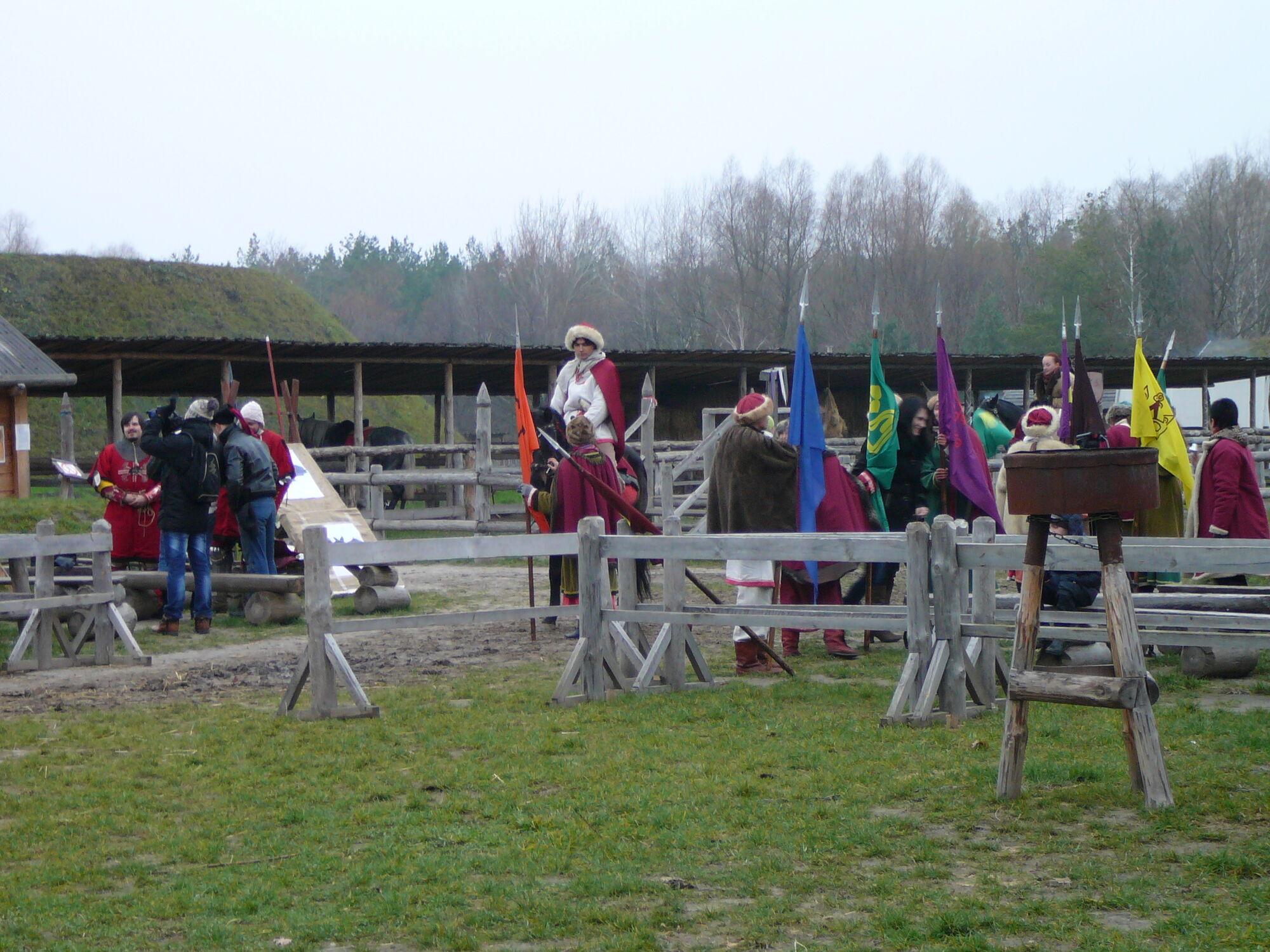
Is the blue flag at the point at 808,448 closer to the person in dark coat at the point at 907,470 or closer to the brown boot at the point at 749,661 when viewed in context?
the brown boot at the point at 749,661

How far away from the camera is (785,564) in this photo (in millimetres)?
8914

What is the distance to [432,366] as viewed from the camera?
24.6m

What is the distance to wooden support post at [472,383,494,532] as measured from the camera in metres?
18.4

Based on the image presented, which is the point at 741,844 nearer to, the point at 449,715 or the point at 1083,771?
the point at 1083,771

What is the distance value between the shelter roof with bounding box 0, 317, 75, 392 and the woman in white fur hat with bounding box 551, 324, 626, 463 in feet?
41.1

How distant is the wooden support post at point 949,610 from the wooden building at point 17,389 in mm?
17797

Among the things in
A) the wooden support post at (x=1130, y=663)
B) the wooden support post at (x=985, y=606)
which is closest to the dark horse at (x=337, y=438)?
the wooden support post at (x=985, y=606)

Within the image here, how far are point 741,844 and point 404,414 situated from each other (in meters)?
45.2

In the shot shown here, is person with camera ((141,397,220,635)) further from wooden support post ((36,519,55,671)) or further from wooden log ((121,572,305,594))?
wooden support post ((36,519,55,671))

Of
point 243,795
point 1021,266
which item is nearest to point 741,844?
point 243,795

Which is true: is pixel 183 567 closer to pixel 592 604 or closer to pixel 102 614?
pixel 102 614

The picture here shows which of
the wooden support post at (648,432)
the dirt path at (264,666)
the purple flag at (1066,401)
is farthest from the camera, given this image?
the wooden support post at (648,432)

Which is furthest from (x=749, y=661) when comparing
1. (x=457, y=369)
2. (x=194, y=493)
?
(x=457, y=369)

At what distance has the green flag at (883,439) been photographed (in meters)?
9.30
